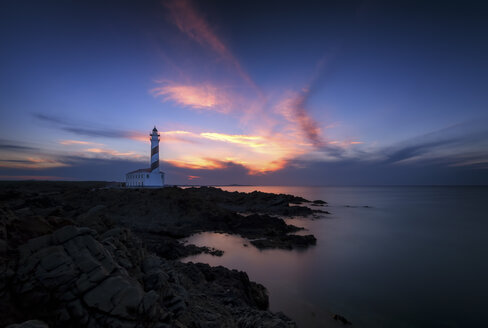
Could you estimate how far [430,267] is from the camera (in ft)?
55.3

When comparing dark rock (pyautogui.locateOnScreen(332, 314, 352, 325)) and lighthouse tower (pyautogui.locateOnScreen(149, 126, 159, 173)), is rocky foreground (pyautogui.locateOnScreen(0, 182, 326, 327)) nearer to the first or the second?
dark rock (pyautogui.locateOnScreen(332, 314, 352, 325))

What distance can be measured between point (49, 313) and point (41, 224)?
252cm

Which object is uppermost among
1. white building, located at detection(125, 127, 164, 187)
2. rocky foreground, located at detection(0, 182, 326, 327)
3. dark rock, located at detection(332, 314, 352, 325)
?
white building, located at detection(125, 127, 164, 187)

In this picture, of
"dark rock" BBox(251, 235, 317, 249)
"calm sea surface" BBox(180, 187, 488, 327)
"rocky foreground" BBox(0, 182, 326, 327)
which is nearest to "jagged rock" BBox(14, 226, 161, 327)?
"rocky foreground" BBox(0, 182, 326, 327)

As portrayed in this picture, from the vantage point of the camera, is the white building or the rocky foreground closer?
the rocky foreground

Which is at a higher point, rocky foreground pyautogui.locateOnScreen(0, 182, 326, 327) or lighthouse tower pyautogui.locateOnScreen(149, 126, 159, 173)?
lighthouse tower pyautogui.locateOnScreen(149, 126, 159, 173)

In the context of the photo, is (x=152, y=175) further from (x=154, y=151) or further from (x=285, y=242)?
(x=285, y=242)

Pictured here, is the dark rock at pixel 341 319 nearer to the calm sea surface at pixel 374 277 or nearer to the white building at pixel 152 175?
the calm sea surface at pixel 374 277

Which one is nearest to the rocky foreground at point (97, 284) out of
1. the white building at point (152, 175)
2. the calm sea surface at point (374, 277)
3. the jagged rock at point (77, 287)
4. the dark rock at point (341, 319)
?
the jagged rock at point (77, 287)

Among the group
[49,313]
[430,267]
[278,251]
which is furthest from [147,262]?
[430,267]

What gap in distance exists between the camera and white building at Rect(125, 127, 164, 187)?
153ft

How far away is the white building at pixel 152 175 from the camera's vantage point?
46781mm

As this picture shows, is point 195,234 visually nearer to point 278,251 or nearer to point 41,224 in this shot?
point 278,251

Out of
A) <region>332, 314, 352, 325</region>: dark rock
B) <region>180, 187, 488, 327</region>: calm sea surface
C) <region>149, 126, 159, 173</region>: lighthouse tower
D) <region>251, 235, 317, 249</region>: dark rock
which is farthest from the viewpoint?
<region>149, 126, 159, 173</region>: lighthouse tower
